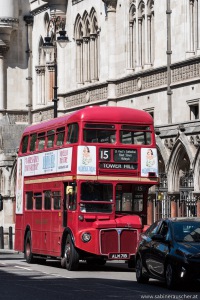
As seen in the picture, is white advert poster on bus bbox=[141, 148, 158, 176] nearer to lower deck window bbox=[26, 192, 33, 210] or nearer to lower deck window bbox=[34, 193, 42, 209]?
lower deck window bbox=[34, 193, 42, 209]

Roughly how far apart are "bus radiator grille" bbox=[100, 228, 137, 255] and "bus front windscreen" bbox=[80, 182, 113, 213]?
0.63m

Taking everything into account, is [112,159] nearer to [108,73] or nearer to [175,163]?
[175,163]

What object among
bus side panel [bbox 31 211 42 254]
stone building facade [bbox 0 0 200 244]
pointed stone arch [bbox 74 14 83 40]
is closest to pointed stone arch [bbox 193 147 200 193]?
stone building facade [bbox 0 0 200 244]

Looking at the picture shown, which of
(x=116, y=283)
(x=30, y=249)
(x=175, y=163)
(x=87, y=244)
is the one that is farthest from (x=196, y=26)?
(x=116, y=283)

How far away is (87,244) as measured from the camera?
31.2 meters

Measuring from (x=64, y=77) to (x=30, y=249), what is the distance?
23.3 m

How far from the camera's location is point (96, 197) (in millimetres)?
31453

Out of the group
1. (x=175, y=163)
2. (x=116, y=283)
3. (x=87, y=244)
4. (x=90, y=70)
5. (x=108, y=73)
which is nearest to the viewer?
(x=116, y=283)

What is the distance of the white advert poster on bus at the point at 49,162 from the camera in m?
32.0

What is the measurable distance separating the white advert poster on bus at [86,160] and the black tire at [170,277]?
23.5 ft

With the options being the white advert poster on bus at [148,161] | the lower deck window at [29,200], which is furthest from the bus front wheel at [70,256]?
the lower deck window at [29,200]

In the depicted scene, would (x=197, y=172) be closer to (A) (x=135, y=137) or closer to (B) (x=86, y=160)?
(A) (x=135, y=137)

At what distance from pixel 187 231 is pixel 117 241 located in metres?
6.37

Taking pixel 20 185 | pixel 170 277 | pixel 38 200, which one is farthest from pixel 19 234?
pixel 170 277
